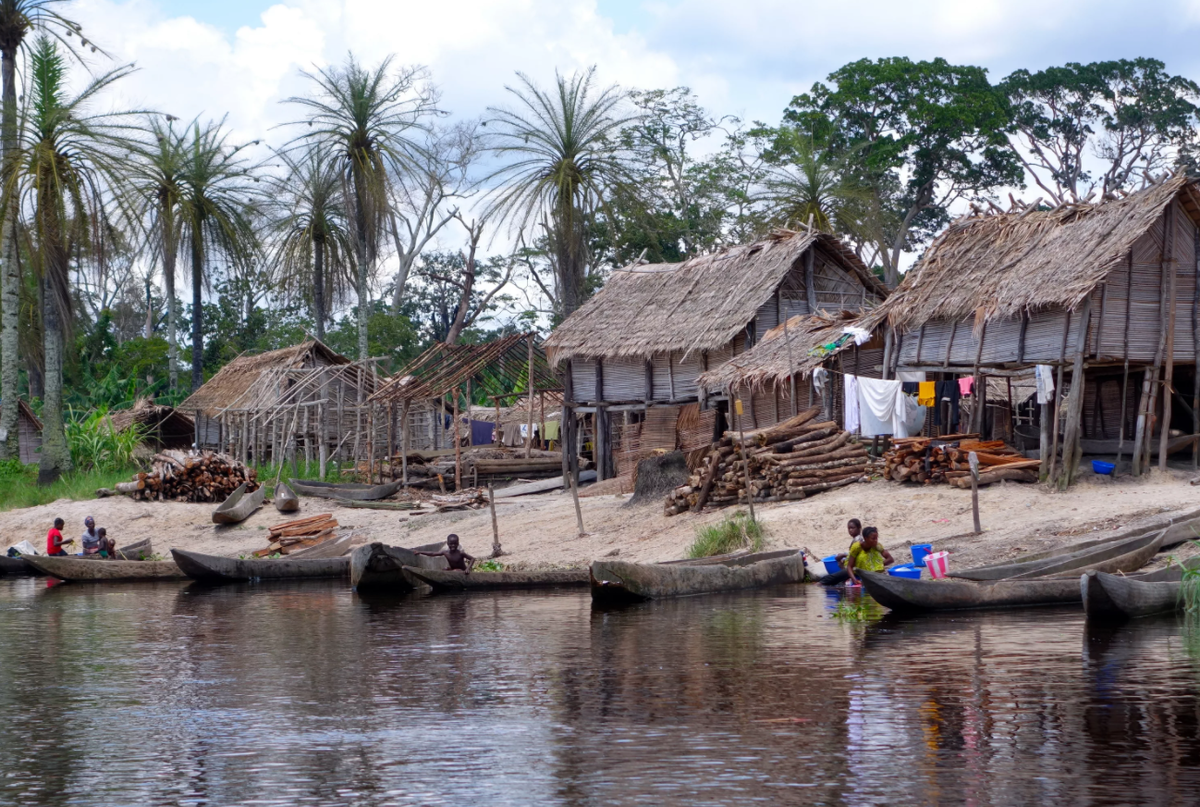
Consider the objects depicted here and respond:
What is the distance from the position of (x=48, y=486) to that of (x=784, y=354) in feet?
55.2

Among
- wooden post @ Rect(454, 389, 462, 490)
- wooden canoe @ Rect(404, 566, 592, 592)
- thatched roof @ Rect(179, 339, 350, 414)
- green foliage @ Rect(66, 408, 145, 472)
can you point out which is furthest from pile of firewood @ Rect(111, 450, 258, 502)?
wooden canoe @ Rect(404, 566, 592, 592)

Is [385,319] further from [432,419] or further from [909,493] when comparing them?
[909,493]

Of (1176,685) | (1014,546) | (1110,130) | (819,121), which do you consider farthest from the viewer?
(1110,130)

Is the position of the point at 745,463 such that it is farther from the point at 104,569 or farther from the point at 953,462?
the point at 104,569

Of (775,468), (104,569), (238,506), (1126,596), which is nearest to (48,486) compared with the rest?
(238,506)

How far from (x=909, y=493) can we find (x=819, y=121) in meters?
24.4

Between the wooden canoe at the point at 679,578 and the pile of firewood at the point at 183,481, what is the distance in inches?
560

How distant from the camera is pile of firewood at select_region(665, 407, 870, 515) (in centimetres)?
2252

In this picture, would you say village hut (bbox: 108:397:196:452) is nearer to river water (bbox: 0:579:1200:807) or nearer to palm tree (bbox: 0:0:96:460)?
→ palm tree (bbox: 0:0:96:460)

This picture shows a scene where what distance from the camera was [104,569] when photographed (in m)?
22.4

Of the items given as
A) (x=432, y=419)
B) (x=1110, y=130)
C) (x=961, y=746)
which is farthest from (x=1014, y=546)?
(x=1110, y=130)

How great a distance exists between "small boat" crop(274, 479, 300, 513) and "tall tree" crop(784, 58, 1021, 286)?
2135cm

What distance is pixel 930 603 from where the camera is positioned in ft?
48.2

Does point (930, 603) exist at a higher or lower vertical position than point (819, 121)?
lower
